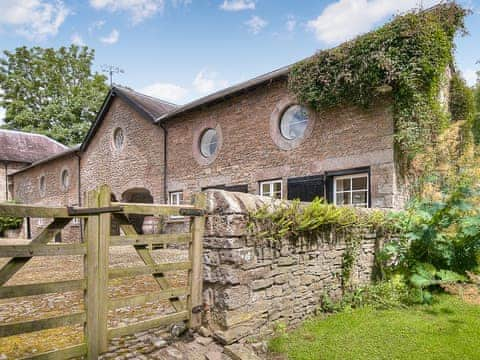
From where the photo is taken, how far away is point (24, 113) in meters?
28.5

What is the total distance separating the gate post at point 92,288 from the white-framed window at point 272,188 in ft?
21.5

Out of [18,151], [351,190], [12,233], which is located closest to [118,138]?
[351,190]

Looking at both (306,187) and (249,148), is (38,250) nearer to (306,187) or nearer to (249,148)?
(306,187)

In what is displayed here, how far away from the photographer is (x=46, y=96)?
29359 millimetres

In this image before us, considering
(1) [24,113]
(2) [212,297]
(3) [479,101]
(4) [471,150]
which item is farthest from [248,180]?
(1) [24,113]

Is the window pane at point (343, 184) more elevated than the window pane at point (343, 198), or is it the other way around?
the window pane at point (343, 184)

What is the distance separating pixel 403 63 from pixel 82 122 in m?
29.6

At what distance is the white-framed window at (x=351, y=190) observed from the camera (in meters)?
7.61

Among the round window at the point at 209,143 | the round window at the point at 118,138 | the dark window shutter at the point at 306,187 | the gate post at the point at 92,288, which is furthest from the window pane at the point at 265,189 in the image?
the round window at the point at 118,138

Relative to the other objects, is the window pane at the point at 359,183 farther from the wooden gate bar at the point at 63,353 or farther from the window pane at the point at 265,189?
the wooden gate bar at the point at 63,353

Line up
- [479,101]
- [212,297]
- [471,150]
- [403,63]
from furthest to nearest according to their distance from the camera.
Answer: [479,101]
[403,63]
[471,150]
[212,297]

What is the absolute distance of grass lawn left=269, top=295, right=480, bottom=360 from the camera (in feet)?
11.1

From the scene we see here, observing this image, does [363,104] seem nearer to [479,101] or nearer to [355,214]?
[355,214]

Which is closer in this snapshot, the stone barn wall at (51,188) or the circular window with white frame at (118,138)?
the circular window with white frame at (118,138)
